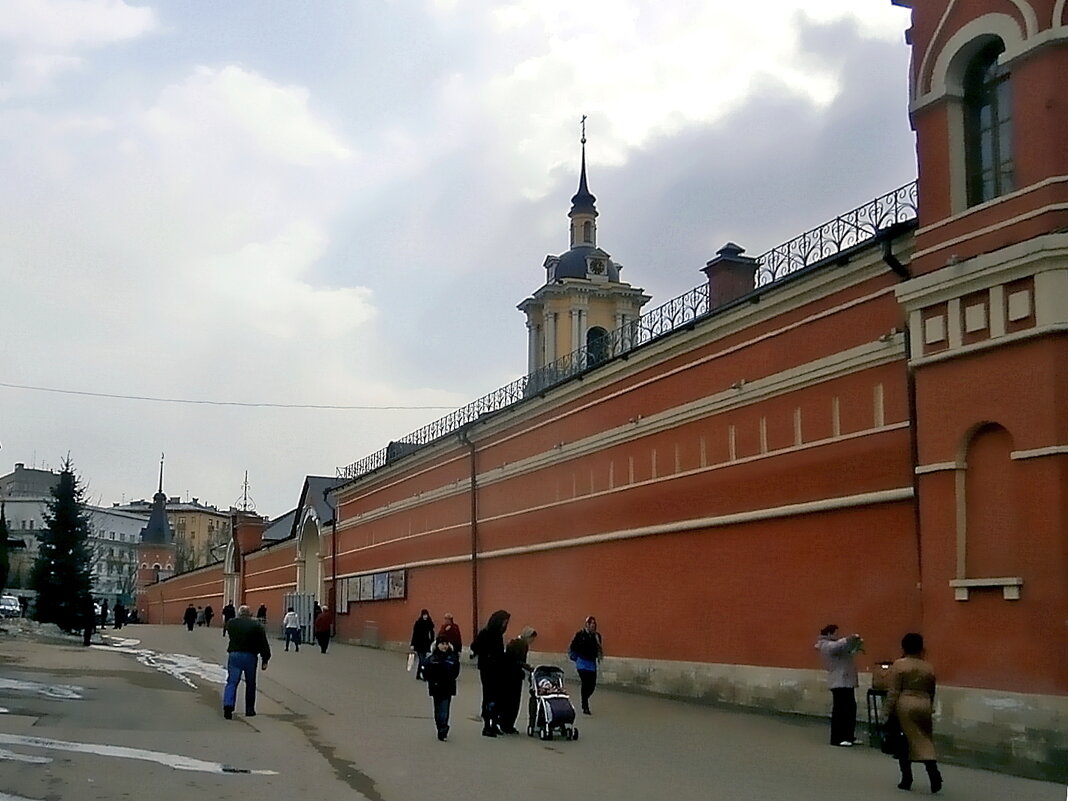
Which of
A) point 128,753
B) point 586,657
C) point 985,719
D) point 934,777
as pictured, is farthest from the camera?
point 586,657

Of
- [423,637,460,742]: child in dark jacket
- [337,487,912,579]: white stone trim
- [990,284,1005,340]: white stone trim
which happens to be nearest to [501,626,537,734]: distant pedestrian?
[423,637,460,742]: child in dark jacket

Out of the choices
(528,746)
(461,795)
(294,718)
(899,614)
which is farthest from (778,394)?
(461,795)

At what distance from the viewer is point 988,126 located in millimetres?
16047

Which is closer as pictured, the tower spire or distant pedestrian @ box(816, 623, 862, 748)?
distant pedestrian @ box(816, 623, 862, 748)

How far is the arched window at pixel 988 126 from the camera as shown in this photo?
15.7 meters

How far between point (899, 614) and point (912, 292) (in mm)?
4481

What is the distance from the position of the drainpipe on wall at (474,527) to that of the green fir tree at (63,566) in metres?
24.5

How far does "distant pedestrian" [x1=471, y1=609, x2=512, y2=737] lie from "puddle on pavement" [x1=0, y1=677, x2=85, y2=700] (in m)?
7.44

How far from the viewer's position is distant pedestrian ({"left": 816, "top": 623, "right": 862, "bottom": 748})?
53.1ft

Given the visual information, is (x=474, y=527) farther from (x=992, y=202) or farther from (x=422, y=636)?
(x=992, y=202)

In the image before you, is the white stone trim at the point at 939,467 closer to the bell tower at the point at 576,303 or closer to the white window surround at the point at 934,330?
the white window surround at the point at 934,330

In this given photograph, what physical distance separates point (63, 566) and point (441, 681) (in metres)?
42.4

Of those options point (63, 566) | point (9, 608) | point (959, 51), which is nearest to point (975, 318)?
point (959, 51)

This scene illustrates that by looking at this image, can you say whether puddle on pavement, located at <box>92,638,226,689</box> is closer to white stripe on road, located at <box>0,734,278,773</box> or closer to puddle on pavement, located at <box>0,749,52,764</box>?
white stripe on road, located at <box>0,734,278,773</box>
